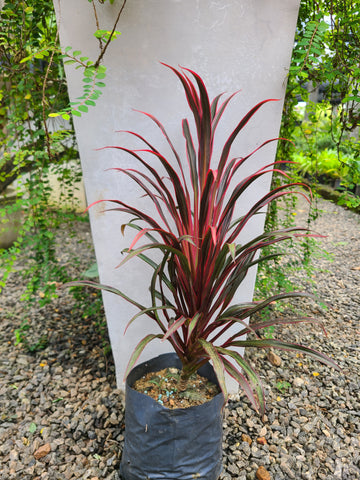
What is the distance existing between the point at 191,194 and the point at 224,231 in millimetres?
312

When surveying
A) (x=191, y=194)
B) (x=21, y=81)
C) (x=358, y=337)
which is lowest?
(x=358, y=337)

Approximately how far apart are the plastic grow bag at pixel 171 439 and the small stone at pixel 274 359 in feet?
2.76

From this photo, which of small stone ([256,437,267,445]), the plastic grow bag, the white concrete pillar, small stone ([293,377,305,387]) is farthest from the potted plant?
small stone ([293,377,305,387])

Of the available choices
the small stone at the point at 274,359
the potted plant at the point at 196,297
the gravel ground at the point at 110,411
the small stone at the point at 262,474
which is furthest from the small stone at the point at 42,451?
the small stone at the point at 274,359

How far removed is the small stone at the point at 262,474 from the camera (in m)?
1.48

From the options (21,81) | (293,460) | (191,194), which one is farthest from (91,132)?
(293,460)

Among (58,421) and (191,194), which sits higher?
(191,194)

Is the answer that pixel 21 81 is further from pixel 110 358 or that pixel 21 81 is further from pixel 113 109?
pixel 110 358

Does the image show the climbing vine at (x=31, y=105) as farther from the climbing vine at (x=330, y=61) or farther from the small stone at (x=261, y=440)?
the small stone at (x=261, y=440)

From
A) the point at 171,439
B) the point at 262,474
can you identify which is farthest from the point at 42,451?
the point at 262,474

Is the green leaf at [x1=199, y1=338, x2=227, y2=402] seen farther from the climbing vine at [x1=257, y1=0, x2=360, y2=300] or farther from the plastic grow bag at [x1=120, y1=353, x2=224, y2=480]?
the climbing vine at [x1=257, y1=0, x2=360, y2=300]

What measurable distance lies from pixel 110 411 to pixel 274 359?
95 cm

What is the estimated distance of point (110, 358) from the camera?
2.11 meters

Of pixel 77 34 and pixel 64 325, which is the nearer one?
pixel 77 34
